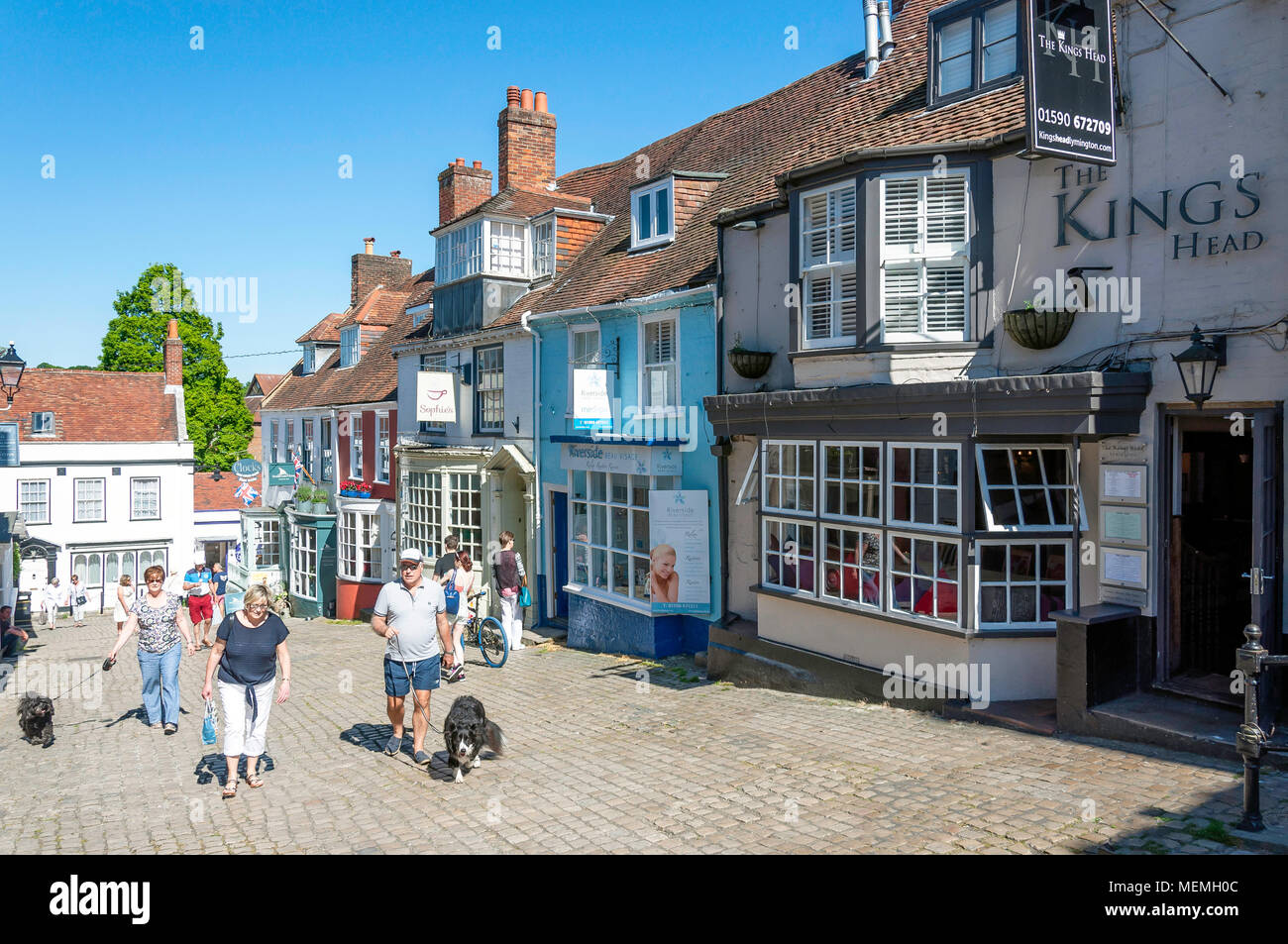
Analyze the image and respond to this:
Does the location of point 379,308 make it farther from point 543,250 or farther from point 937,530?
point 937,530

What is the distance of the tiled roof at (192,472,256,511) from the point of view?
163ft

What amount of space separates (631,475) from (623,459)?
1.02 ft

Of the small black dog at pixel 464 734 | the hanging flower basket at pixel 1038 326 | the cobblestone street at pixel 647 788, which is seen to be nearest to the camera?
the cobblestone street at pixel 647 788

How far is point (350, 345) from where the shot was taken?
33.4m

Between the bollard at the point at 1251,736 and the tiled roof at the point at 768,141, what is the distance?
233 inches

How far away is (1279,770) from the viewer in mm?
7227

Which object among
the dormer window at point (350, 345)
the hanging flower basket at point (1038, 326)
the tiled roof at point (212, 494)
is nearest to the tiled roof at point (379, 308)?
the dormer window at point (350, 345)

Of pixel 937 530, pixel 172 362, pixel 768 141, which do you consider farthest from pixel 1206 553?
pixel 172 362

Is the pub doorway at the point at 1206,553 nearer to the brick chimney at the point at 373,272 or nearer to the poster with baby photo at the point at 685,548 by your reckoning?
the poster with baby photo at the point at 685,548

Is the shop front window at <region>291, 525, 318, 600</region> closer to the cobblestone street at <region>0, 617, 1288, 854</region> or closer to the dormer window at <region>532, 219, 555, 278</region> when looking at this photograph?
the dormer window at <region>532, 219, 555, 278</region>

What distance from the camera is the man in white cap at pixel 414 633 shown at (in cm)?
879

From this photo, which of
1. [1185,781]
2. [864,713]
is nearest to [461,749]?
[864,713]

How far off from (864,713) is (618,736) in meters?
2.57

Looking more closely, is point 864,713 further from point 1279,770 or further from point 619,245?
point 619,245
